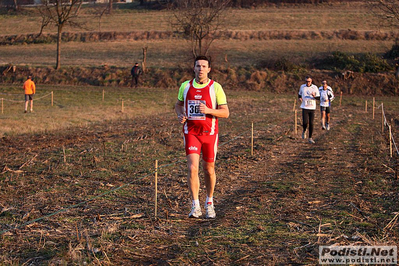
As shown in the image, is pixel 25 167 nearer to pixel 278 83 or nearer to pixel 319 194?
pixel 319 194

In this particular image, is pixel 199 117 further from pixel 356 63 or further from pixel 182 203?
pixel 356 63

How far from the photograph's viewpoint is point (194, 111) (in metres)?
6.88

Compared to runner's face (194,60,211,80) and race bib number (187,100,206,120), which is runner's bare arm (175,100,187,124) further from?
runner's face (194,60,211,80)

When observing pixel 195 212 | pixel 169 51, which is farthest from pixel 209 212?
pixel 169 51

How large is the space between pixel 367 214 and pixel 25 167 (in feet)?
24.4

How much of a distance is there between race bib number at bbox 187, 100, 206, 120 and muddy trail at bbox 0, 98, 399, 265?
4.84ft

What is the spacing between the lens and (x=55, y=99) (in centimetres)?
3092

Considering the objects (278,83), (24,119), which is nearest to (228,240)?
(24,119)

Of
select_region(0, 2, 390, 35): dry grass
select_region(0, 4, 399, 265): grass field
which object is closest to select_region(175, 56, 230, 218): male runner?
select_region(0, 4, 399, 265): grass field

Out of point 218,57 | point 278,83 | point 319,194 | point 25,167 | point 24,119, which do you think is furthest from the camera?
point 218,57

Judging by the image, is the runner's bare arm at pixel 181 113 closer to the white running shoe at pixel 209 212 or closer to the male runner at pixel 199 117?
the male runner at pixel 199 117

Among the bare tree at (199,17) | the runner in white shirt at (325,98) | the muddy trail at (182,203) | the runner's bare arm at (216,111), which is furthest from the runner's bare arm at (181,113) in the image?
the bare tree at (199,17)

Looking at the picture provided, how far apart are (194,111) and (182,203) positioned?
1867mm

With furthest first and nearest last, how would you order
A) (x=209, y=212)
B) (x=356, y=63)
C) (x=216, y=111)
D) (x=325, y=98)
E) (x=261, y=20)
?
(x=261, y=20)
(x=356, y=63)
(x=325, y=98)
(x=209, y=212)
(x=216, y=111)
